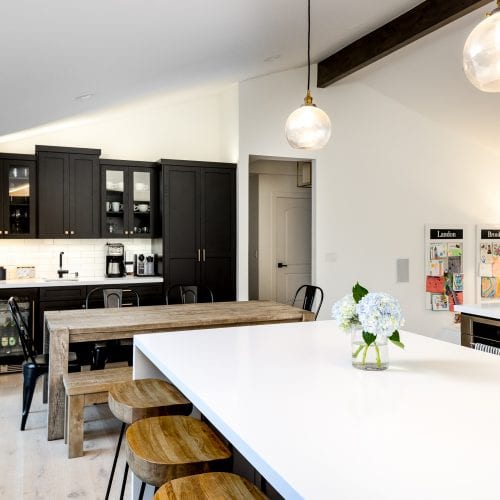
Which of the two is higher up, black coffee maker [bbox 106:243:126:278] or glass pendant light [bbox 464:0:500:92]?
glass pendant light [bbox 464:0:500:92]

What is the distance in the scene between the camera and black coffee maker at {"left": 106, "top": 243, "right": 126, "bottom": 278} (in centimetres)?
584

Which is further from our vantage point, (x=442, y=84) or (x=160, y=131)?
(x=160, y=131)

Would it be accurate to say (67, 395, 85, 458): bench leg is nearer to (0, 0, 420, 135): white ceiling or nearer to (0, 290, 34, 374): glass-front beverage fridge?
(0, 0, 420, 135): white ceiling

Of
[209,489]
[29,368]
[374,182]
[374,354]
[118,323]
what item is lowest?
[29,368]

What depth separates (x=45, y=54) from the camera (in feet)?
10.1

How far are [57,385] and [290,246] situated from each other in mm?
4902

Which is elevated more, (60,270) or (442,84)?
(442,84)

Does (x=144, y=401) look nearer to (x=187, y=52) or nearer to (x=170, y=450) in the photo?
(x=170, y=450)

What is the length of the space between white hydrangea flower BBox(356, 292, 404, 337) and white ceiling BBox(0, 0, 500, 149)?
206 cm

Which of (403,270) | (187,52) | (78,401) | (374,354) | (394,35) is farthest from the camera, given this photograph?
(403,270)

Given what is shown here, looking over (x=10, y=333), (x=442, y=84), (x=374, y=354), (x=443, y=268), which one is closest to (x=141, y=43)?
(x=374, y=354)

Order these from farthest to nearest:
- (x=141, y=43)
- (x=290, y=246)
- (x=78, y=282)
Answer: (x=290, y=246)
(x=78, y=282)
(x=141, y=43)

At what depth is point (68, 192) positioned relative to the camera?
5496 millimetres

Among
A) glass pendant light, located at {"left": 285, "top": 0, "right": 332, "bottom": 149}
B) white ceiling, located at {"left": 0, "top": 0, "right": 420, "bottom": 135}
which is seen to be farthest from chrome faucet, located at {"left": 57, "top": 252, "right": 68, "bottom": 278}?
glass pendant light, located at {"left": 285, "top": 0, "right": 332, "bottom": 149}
